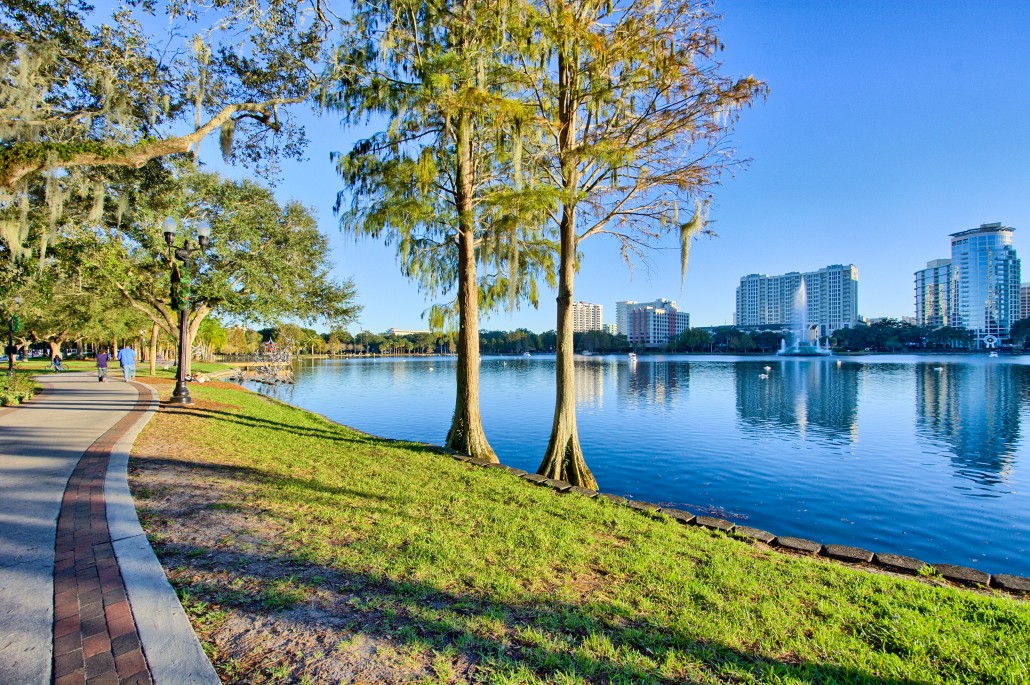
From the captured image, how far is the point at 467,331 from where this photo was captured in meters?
9.29

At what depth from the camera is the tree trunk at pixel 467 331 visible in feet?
29.6

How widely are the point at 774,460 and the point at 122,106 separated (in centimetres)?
1479

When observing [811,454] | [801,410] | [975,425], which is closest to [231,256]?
[811,454]

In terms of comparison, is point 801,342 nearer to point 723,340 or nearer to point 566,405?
point 723,340

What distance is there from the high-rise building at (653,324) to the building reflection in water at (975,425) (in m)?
125

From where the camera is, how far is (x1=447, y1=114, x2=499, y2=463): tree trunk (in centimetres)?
902

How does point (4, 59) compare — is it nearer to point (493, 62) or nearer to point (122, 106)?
point (122, 106)

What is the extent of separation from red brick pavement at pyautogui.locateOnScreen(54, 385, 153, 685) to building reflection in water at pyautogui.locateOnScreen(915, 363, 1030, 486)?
45.5 ft

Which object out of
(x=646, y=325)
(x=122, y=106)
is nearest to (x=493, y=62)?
(x=122, y=106)

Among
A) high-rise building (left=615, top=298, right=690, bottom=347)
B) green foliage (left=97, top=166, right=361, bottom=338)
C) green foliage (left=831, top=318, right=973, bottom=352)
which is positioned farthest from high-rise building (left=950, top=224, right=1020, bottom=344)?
green foliage (left=97, top=166, right=361, bottom=338)

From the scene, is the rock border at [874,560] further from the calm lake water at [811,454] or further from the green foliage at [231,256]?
the green foliage at [231,256]

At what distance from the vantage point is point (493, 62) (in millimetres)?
7758

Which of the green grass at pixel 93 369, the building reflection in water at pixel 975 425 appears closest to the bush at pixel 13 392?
the green grass at pixel 93 369

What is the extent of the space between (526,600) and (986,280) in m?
160
